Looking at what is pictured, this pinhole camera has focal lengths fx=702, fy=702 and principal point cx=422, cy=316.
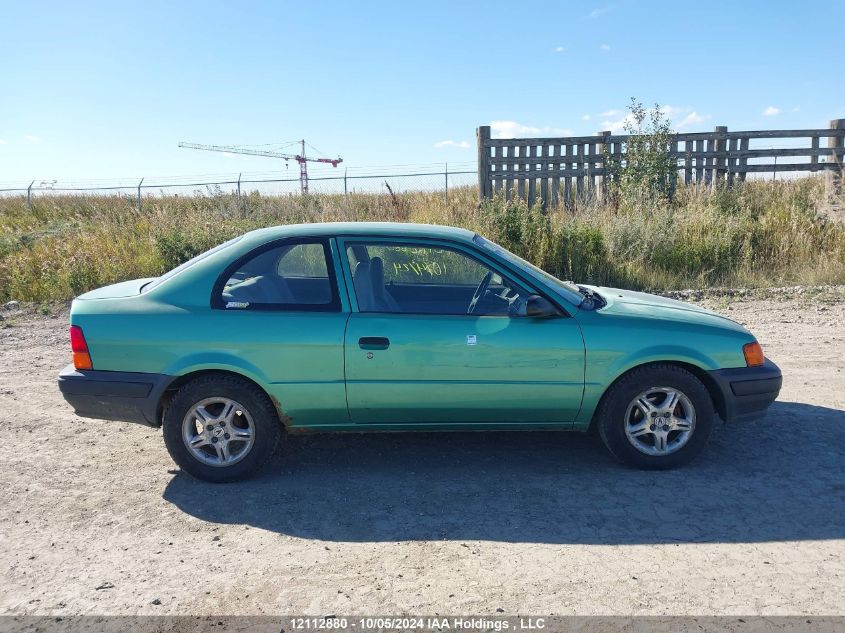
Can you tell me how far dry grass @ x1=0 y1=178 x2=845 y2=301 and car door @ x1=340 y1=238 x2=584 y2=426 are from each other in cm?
660

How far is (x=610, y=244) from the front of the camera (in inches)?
440

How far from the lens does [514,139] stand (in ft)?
49.4

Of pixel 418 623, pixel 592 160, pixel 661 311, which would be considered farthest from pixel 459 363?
pixel 592 160

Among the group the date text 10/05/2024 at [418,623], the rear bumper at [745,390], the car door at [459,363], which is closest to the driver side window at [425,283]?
the car door at [459,363]

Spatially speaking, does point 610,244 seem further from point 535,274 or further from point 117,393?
point 117,393

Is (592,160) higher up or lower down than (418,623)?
higher up

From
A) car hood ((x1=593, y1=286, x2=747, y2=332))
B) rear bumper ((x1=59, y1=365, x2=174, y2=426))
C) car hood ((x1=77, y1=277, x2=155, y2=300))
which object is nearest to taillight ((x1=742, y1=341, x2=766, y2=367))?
car hood ((x1=593, y1=286, x2=747, y2=332))

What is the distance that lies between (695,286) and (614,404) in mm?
6792

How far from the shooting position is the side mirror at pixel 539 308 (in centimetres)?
438

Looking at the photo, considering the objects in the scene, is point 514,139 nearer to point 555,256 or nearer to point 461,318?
point 555,256

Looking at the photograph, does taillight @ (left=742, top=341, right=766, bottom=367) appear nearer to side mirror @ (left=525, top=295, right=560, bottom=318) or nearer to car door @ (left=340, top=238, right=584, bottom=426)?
car door @ (left=340, top=238, right=584, bottom=426)

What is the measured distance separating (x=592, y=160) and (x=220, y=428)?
1240 centimetres

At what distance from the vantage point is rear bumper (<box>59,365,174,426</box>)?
14.3ft

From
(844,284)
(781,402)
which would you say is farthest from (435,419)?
(844,284)
